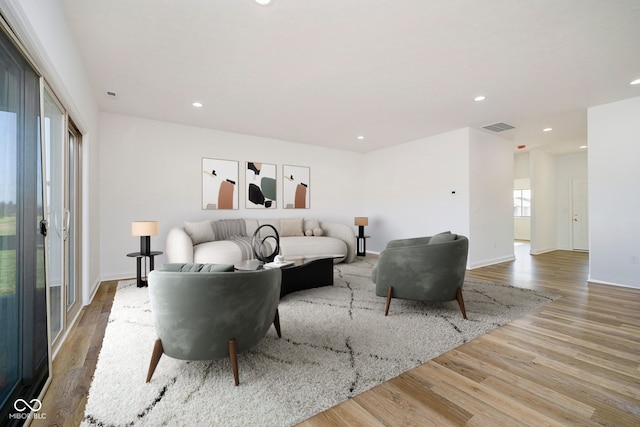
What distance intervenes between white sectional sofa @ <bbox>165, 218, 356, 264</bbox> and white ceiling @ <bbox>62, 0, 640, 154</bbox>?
6.11ft

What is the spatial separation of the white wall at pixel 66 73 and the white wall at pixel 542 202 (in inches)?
347

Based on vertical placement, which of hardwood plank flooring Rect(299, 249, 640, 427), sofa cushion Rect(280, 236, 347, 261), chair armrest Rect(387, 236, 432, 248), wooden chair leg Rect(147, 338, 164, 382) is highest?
chair armrest Rect(387, 236, 432, 248)

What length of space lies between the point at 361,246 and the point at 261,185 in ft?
9.06

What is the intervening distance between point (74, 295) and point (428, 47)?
435 cm

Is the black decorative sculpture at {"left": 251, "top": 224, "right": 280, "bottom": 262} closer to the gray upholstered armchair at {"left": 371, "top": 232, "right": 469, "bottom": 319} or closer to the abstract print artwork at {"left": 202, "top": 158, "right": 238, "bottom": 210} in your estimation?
the abstract print artwork at {"left": 202, "top": 158, "right": 238, "bottom": 210}

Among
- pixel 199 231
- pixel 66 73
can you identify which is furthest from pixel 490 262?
pixel 66 73

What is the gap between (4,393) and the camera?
144 centimetres

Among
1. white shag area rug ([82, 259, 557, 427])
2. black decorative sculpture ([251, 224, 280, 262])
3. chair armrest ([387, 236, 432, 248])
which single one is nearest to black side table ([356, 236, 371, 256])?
black decorative sculpture ([251, 224, 280, 262])

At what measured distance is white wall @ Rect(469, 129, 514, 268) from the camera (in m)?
5.46

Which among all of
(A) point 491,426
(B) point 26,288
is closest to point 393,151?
(A) point 491,426

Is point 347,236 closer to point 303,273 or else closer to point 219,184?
point 303,273

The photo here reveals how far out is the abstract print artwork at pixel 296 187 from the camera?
6434 millimetres

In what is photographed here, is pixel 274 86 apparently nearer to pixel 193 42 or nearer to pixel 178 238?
pixel 193 42

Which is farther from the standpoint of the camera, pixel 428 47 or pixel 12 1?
pixel 428 47
